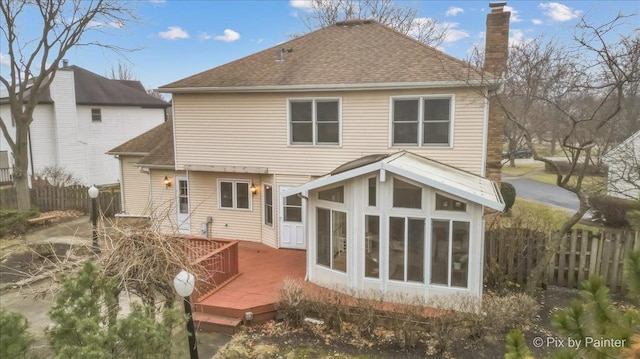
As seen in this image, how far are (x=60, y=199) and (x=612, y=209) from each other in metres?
24.9

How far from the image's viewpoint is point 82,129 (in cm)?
2489

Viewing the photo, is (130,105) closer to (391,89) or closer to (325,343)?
(391,89)

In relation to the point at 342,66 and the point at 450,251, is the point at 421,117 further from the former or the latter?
the point at 450,251

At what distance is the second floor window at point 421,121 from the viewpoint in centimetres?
1136

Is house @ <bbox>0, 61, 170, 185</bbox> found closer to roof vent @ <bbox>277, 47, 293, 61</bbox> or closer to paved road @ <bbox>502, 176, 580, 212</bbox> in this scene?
roof vent @ <bbox>277, 47, 293, 61</bbox>

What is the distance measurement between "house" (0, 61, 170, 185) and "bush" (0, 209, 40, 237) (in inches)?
343

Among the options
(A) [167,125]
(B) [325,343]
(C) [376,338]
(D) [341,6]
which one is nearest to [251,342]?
(B) [325,343]

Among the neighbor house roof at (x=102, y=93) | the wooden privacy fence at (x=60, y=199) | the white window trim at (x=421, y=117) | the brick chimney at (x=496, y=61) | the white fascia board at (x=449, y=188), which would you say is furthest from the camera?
the neighbor house roof at (x=102, y=93)

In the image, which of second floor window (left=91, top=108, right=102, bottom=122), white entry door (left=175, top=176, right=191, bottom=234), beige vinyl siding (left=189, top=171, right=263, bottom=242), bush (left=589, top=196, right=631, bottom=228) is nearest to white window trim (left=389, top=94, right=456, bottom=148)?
beige vinyl siding (left=189, top=171, right=263, bottom=242)

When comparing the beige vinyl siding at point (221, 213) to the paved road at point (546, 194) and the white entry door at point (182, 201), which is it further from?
the paved road at point (546, 194)

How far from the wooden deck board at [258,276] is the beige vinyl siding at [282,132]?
2.69 metres

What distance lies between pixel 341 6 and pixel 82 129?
19017 millimetres

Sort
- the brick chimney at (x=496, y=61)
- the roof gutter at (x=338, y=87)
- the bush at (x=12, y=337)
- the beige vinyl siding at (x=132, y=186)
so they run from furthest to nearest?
the beige vinyl siding at (x=132, y=186) < the brick chimney at (x=496, y=61) < the roof gutter at (x=338, y=87) < the bush at (x=12, y=337)

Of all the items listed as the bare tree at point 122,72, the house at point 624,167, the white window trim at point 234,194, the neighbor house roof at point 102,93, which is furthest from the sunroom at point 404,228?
the bare tree at point 122,72
